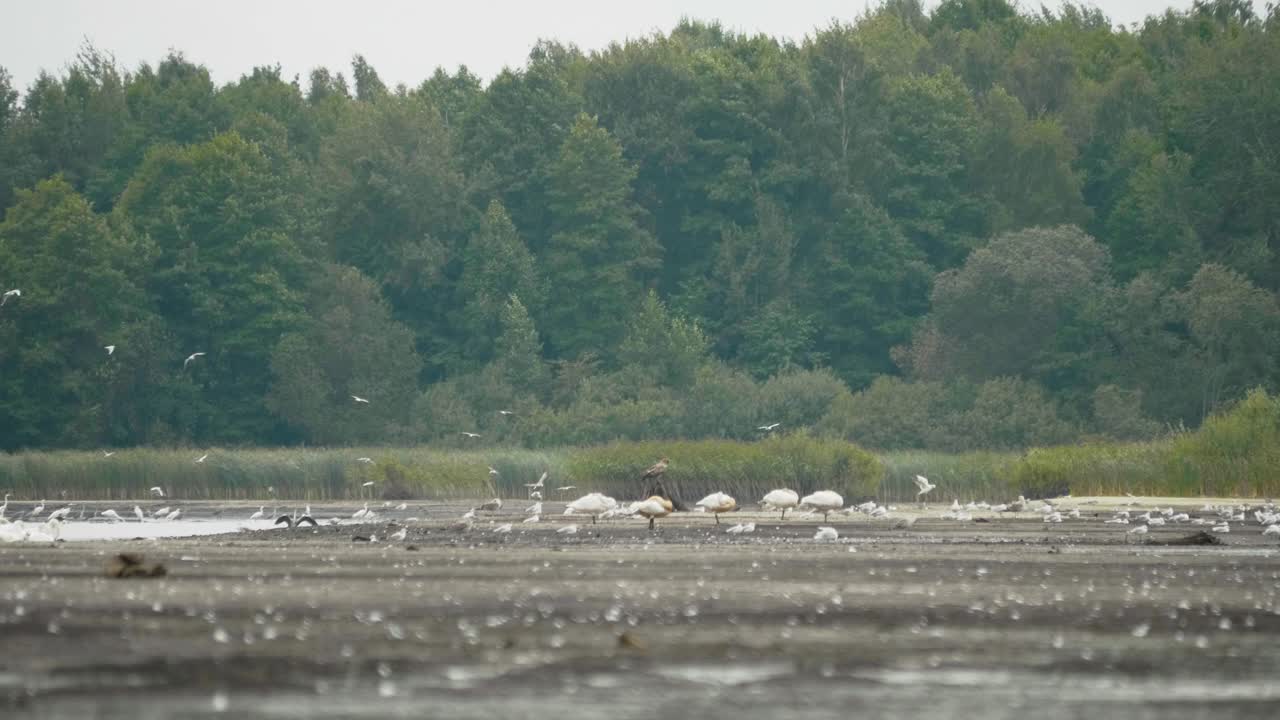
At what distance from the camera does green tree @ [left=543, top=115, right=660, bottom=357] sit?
328 ft

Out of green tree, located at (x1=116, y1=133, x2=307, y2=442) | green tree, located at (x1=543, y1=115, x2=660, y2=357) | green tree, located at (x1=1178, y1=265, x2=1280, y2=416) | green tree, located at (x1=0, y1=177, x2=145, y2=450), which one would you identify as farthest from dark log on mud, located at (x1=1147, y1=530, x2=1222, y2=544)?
green tree, located at (x1=543, y1=115, x2=660, y2=357)

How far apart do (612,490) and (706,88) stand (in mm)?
53248

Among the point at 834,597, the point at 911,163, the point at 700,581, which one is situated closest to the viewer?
the point at 834,597

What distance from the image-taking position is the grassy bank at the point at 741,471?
51312 mm

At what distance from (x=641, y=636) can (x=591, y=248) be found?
86.4 meters

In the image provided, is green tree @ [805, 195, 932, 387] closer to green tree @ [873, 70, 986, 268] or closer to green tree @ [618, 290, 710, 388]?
green tree @ [873, 70, 986, 268]

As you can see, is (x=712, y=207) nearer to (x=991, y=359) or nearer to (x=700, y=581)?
(x=991, y=359)

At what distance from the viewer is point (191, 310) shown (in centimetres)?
9738

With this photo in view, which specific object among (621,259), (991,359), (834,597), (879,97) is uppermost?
(879,97)

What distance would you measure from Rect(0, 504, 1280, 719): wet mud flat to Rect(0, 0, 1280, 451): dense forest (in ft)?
200

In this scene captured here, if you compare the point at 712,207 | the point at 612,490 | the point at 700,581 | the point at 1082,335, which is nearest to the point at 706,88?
the point at 712,207

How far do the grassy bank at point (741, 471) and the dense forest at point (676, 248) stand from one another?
82.2 feet

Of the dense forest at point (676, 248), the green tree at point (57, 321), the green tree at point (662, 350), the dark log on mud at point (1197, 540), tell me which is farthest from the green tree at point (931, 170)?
Answer: the dark log on mud at point (1197, 540)

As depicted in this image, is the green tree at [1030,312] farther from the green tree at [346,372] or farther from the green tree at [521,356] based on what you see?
the green tree at [346,372]
